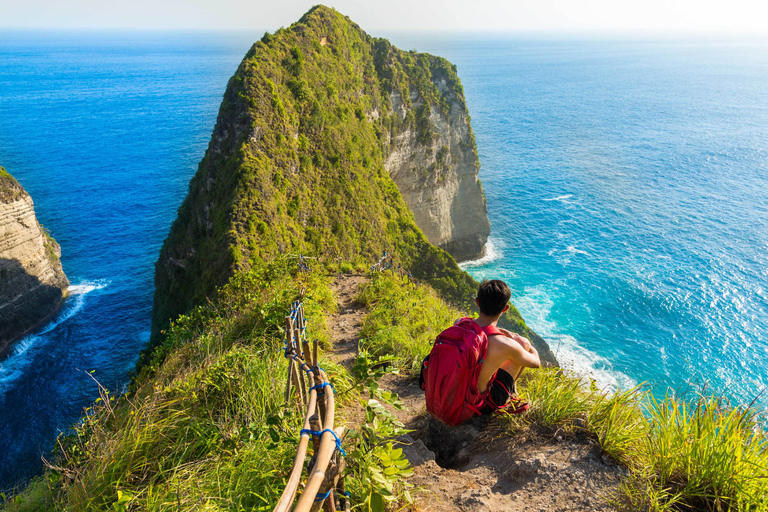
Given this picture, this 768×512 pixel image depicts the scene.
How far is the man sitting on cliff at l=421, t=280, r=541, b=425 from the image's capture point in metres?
4.38

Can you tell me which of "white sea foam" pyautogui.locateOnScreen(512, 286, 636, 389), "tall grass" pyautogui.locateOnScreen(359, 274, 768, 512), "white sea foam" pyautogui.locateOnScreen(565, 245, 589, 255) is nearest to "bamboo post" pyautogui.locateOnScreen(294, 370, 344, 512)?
"tall grass" pyautogui.locateOnScreen(359, 274, 768, 512)

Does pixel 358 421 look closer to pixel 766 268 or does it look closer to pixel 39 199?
pixel 766 268

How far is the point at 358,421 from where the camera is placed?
16.3 ft

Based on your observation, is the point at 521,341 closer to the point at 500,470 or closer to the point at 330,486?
the point at 500,470

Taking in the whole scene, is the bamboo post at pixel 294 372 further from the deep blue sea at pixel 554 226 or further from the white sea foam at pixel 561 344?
the white sea foam at pixel 561 344

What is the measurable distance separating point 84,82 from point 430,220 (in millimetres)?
141009

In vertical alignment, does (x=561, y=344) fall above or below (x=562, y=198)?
below

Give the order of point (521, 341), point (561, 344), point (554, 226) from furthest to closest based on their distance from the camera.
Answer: point (554, 226)
point (561, 344)
point (521, 341)

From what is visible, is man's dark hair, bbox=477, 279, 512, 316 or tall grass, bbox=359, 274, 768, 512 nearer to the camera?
tall grass, bbox=359, 274, 768, 512

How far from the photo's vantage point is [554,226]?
5431 centimetres

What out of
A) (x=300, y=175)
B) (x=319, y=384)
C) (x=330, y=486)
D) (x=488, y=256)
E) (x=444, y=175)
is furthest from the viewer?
(x=444, y=175)

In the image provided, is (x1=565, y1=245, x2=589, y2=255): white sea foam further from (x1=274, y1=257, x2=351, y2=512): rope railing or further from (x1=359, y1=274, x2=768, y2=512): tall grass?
(x1=274, y1=257, x2=351, y2=512): rope railing

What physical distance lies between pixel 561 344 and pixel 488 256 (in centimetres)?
1674

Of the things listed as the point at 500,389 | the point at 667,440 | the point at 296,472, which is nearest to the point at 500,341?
the point at 500,389
